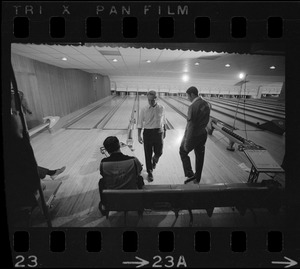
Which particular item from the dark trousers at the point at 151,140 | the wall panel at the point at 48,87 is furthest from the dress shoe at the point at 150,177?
the wall panel at the point at 48,87

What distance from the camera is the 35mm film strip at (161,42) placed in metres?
1.52

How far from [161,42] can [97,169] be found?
199 cm

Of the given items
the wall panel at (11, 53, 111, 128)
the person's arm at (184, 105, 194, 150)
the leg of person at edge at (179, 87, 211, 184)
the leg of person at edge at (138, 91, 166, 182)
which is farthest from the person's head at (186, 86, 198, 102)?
the wall panel at (11, 53, 111, 128)

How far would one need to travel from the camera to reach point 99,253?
1.75m

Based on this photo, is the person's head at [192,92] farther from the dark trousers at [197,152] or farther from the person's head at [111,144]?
the person's head at [111,144]

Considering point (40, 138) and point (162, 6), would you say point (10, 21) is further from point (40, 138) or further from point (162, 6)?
point (40, 138)

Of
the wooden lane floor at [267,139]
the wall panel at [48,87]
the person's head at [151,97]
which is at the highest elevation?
the wall panel at [48,87]

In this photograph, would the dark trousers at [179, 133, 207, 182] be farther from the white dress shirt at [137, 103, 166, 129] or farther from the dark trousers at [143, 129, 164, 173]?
the white dress shirt at [137, 103, 166, 129]

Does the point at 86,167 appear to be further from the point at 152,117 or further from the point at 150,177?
the point at 152,117

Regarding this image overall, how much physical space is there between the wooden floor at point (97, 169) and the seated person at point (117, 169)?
47cm

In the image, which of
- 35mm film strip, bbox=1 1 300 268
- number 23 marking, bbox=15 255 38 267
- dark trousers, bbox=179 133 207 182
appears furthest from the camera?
dark trousers, bbox=179 133 207 182

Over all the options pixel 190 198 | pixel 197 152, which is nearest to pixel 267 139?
pixel 197 152

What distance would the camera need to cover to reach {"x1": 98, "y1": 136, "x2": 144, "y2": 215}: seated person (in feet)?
5.66

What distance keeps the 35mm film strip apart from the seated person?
409mm
